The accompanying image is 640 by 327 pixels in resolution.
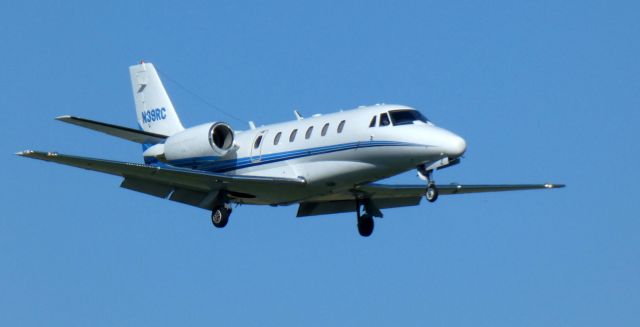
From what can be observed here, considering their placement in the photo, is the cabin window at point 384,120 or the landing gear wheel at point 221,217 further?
the landing gear wheel at point 221,217

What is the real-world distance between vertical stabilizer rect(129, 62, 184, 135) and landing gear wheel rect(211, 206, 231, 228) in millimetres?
5049

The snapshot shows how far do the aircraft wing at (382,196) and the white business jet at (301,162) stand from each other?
0.03 metres

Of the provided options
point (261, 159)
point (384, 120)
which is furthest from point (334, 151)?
point (261, 159)

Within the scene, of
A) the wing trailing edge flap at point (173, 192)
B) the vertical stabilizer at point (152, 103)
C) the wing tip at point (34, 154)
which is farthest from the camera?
the vertical stabilizer at point (152, 103)

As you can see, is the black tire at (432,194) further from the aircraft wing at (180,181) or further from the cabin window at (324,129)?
the aircraft wing at (180,181)

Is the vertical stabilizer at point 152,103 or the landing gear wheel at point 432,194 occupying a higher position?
the vertical stabilizer at point 152,103

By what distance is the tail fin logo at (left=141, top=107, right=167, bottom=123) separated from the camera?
37.8 m

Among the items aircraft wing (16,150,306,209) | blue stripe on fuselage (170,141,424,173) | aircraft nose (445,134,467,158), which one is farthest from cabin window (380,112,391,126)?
aircraft wing (16,150,306,209)

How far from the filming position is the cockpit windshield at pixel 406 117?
→ 3064 cm

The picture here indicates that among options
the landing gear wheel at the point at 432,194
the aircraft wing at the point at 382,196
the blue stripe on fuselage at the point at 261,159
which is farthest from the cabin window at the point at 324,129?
the landing gear wheel at the point at 432,194

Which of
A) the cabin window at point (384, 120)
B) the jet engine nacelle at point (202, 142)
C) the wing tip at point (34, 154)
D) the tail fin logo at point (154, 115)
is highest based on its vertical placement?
the tail fin logo at point (154, 115)

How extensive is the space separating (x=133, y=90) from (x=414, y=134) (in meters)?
11.7

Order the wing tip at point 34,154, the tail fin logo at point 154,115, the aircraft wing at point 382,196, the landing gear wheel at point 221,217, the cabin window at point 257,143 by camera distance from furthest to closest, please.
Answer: the tail fin logo at point 154,115, the aircraft wing at point 382,196, the cabin window at point 257,143, the landing gear wheel at point 221,217, the wing tip at point 34,154

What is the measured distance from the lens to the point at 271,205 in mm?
33812
